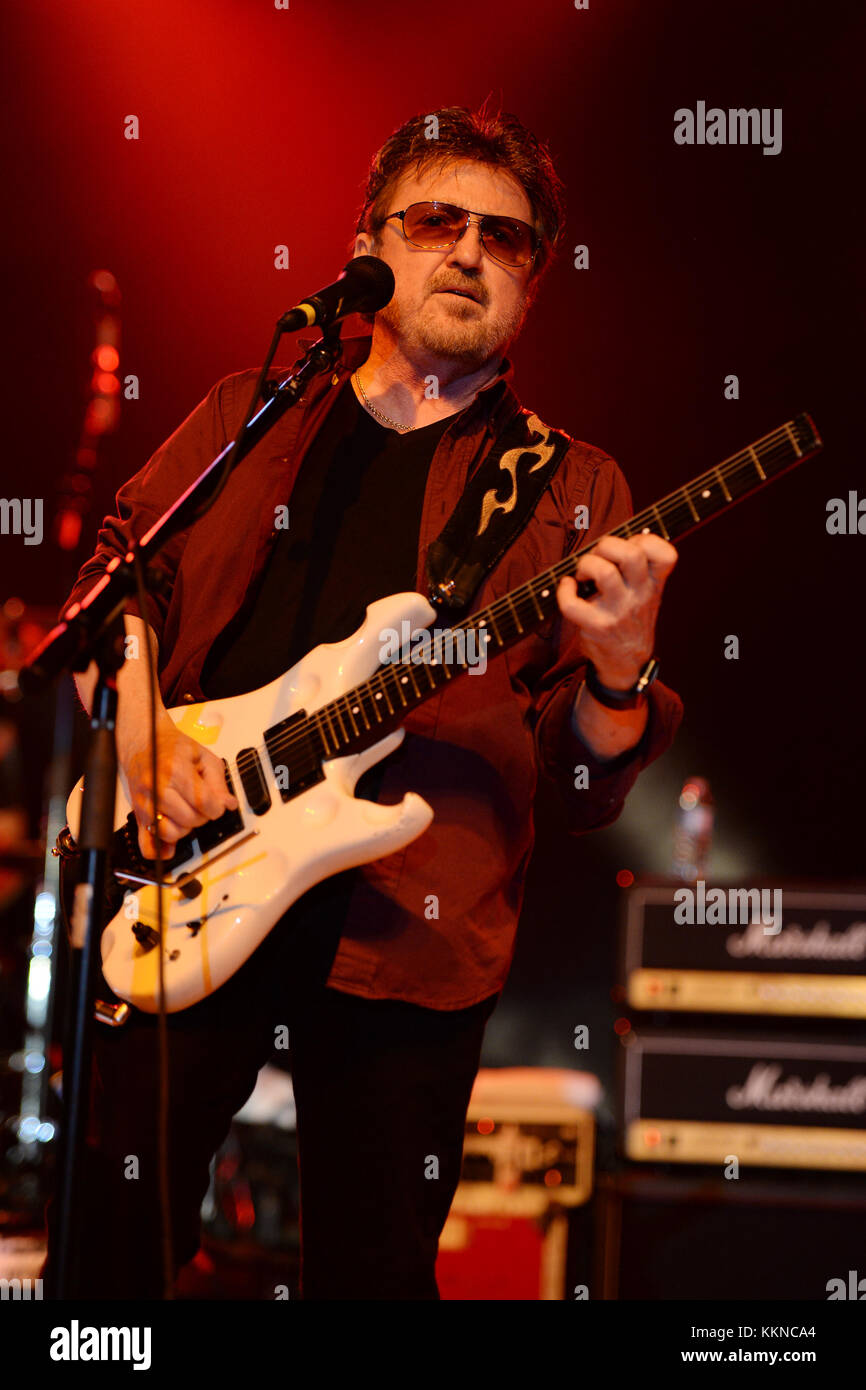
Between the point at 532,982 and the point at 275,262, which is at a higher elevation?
the point at 275,262

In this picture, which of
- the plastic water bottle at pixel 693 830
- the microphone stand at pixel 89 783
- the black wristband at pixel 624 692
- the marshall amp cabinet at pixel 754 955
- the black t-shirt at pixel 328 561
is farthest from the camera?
the plastic water bottle at pixel 693 830

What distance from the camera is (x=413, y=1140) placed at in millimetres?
1850

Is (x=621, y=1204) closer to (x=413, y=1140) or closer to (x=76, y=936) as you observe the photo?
(x=413, y=1140)

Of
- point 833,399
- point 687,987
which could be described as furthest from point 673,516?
point 833,399

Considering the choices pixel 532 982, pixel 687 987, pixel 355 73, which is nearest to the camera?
pixel 687 987

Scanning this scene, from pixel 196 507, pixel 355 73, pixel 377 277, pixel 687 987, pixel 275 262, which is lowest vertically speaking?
pixel 687 987

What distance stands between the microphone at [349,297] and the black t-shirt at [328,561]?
0.98 ft

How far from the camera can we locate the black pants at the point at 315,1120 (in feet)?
6.03

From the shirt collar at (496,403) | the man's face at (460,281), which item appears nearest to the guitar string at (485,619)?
the shirt collar at (496,403)

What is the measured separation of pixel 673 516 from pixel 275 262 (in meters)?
2.63

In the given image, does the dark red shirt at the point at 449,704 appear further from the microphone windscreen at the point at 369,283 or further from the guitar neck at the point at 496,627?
the microphone windscreen at the point at 369,283

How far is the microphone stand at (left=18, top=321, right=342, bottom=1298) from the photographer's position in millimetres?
1469

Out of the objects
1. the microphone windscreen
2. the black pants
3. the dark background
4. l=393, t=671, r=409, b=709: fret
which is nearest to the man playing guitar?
the black pants

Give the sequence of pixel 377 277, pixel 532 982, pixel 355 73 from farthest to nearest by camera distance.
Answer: pixel 532 982, pixel 355 73, pixel 377 277
